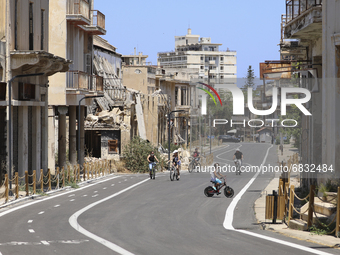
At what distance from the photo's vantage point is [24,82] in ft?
81.0

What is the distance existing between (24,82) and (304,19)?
12.6m

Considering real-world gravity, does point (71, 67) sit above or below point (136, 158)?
above

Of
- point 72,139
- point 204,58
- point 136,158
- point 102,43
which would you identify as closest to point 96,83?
point 72,139

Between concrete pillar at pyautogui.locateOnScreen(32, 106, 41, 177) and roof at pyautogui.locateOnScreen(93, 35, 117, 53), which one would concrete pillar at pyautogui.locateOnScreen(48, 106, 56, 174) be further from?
roof at pyautogui.locateOnScreen(93, 35, 117, 53)

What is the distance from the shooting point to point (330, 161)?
53.3 ft

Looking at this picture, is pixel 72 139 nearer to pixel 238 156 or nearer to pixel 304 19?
pixel 238 156

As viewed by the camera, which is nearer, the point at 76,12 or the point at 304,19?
the point at 304,19

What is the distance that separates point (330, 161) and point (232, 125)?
6.94m

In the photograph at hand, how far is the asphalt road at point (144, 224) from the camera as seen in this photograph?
1173cm

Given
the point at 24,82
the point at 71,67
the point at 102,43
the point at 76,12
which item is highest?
the point at 102,43

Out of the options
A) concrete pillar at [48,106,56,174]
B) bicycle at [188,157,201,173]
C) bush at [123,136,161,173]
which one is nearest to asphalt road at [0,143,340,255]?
concrete pillar at [48,106,56,174]

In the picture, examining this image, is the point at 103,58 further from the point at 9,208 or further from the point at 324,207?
the point at 324,207

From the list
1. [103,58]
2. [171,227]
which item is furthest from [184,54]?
[171,227]

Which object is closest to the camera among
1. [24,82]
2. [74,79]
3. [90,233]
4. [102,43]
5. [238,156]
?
[90,233]
